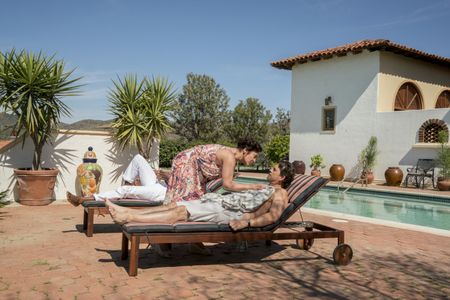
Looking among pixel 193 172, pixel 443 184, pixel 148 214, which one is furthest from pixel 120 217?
pixel 443 184

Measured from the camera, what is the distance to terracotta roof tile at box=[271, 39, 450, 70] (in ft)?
50.2

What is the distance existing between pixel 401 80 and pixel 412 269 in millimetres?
14094

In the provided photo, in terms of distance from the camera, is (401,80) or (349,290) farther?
(401,80)

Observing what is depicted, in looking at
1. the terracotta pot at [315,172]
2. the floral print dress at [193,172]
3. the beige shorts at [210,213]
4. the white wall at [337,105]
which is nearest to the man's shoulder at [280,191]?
the beige shorts at [210,213]

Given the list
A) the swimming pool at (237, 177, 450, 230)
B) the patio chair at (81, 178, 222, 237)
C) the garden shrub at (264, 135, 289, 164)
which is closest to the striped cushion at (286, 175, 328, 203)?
the patio chair at (81, 178, 222, 237)

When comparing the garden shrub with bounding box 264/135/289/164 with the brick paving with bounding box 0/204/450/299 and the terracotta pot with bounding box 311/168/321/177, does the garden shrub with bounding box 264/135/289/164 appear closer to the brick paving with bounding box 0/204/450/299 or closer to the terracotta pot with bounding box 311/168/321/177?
the terracotta pot with bounding box 311/168/321/177

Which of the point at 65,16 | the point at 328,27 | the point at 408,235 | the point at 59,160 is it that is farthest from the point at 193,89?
the point at 408,235

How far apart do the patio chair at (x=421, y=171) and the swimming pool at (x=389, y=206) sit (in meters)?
2.42

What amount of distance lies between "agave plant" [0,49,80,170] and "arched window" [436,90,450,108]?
55.0 feet

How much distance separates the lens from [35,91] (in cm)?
776

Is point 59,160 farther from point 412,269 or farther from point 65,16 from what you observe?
point 412,269

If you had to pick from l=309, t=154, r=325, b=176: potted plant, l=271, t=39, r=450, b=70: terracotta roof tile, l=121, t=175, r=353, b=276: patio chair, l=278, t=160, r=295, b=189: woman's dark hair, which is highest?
l=271, t=39, r=450, b=70: terracotta roof tile

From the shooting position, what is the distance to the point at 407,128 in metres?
15.1

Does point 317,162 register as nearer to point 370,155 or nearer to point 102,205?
point 370,155
